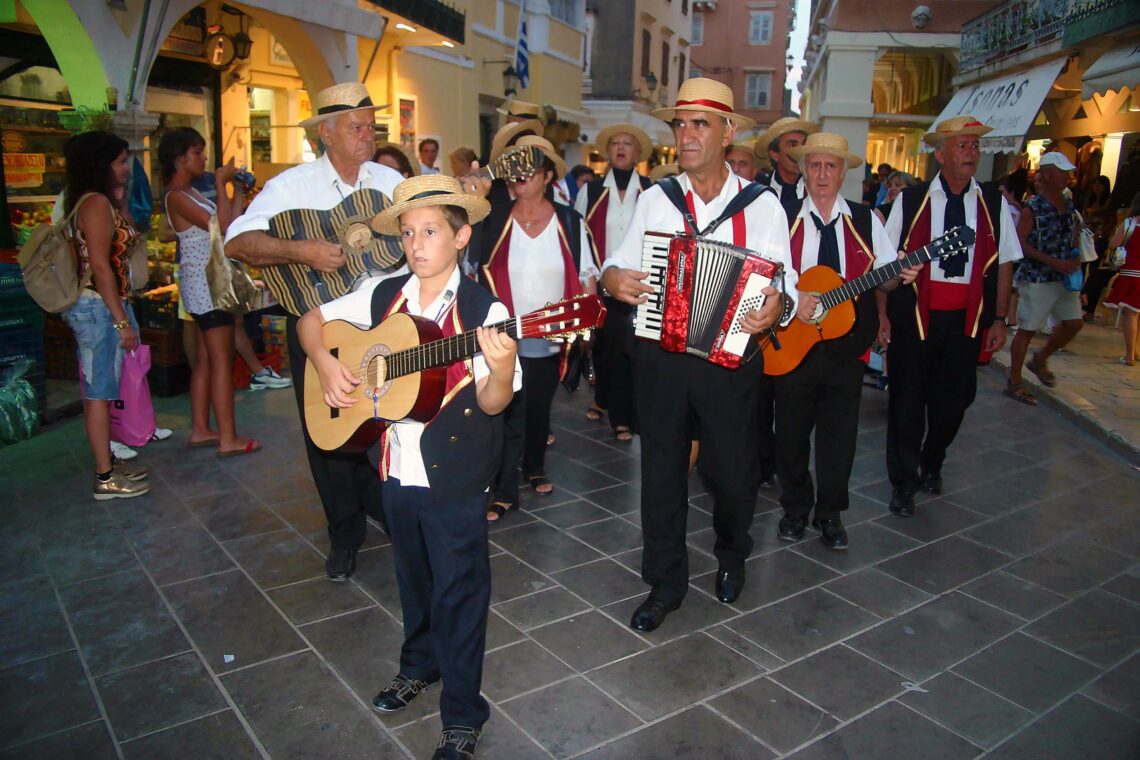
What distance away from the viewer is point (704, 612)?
4.12 metres

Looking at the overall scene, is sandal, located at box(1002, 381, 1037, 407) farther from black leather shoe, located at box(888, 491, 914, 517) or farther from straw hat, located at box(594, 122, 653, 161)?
straw hat, located at box(594, 122, 653, 161)

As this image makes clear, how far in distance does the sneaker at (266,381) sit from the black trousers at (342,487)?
4099 millimetres

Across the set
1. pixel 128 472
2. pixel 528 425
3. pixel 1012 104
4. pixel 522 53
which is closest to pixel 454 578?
pixel 528 425

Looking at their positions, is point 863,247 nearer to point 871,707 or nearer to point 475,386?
point 871,707

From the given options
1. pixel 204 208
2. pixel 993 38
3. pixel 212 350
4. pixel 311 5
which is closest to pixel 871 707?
pixel 212 350

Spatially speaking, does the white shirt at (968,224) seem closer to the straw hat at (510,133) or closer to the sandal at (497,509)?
the straw hat at (510,133)

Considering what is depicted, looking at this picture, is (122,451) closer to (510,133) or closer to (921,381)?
(510,133)

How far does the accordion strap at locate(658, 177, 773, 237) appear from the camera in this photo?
377 cm

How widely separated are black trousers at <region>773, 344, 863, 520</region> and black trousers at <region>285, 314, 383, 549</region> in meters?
2.30

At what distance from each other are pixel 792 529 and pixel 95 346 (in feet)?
14.2

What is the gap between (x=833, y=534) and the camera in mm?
4887

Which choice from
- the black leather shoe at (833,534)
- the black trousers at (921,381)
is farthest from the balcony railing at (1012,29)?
the black leather shoe at (833,534)

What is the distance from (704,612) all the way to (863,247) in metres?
2.22

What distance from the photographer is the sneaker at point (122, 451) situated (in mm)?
6043
